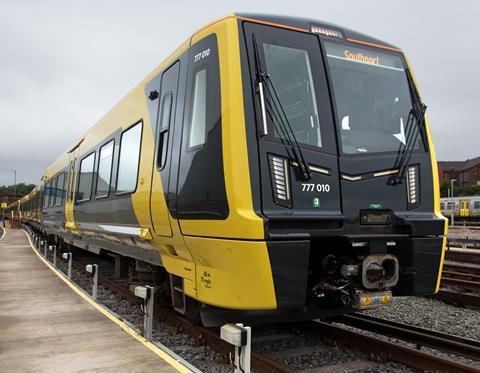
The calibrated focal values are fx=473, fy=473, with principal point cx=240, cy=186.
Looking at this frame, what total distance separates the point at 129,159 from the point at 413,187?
3678 mm

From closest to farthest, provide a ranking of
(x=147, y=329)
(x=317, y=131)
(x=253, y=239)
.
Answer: (x=253, y=239) < (x=317, y=131) < (x=147, y=329)

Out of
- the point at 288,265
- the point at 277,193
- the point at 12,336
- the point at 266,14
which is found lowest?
the point at 12,336

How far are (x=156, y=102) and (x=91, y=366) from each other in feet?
9.85

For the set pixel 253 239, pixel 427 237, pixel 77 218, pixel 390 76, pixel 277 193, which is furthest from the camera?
pixel 77 218

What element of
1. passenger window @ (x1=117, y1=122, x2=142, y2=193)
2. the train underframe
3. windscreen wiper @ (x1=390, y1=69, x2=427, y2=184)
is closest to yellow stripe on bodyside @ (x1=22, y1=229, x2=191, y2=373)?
the train underframe

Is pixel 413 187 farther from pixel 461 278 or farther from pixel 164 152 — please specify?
pixel 461 278

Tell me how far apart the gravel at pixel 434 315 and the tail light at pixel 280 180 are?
3950 millimetres

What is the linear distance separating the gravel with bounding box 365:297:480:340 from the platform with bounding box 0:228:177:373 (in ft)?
12.6

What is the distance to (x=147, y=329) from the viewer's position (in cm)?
559

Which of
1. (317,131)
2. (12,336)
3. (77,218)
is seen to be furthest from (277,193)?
(77,218)

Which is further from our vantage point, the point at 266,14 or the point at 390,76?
the point at 390,76

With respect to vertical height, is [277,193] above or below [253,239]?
above

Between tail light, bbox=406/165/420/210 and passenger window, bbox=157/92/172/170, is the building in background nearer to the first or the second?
tail light, bbox=406/165/420/210

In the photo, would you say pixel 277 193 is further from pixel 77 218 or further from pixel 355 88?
pixel 77 218
